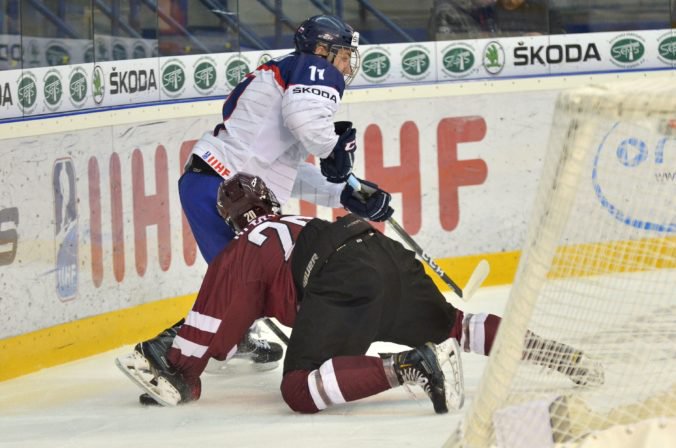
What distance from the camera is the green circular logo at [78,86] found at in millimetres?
4797

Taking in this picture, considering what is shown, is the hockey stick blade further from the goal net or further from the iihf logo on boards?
the goal net

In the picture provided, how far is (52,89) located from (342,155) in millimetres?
1023

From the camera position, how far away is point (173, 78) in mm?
5371

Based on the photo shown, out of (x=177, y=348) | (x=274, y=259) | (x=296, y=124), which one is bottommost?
(x=177, y=348)

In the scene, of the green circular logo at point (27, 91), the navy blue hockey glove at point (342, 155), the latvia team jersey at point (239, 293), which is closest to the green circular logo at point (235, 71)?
the green circular logo at point (27, 91)

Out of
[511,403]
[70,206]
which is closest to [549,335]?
[511,403]

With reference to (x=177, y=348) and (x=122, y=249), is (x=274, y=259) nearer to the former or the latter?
(x=177, y=348)

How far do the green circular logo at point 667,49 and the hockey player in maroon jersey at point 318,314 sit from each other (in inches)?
115

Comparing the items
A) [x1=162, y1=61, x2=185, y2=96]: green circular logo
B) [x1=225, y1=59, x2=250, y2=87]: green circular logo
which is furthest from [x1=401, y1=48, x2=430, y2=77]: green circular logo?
[x1=162, y1=61, x2=185, y2=96]: green circular logo

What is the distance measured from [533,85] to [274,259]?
9.06ft

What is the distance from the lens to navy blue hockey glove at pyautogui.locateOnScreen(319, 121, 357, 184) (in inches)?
170

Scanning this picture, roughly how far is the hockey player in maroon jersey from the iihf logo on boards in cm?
88

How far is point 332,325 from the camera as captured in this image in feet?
11.5

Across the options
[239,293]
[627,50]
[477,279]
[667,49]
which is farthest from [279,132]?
[667,49]
